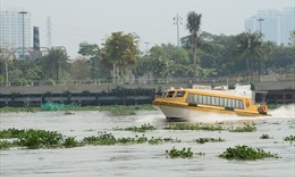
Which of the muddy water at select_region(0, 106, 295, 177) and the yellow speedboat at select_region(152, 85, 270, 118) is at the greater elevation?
the yellow speedboat at select_region(152, 85, 270, 118)

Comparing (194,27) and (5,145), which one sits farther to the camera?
(194,27)

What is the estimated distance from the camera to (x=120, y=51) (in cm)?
17575

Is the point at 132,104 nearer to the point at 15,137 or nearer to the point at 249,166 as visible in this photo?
the point at 15,137

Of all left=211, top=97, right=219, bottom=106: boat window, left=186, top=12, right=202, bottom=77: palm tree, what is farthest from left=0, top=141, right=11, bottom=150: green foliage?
left=186, top=12, right=202, bottom=77: palm tree

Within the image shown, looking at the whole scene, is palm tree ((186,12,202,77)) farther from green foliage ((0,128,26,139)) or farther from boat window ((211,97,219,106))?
green foliage ((0,128,26,139))

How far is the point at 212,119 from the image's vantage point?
257 feet

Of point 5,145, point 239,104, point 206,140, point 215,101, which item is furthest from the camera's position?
point 239,104

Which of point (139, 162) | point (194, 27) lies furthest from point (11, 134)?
point (194, 27)

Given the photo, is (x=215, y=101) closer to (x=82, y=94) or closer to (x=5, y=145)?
(x=5, y=145)

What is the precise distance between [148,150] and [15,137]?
14.1 metres

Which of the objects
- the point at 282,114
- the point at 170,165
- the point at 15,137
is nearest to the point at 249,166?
the point at 170,165

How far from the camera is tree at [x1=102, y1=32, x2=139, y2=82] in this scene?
17500 centimetres

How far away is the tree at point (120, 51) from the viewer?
175000 mm

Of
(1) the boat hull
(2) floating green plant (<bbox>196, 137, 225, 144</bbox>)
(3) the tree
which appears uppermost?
(3) the tree
